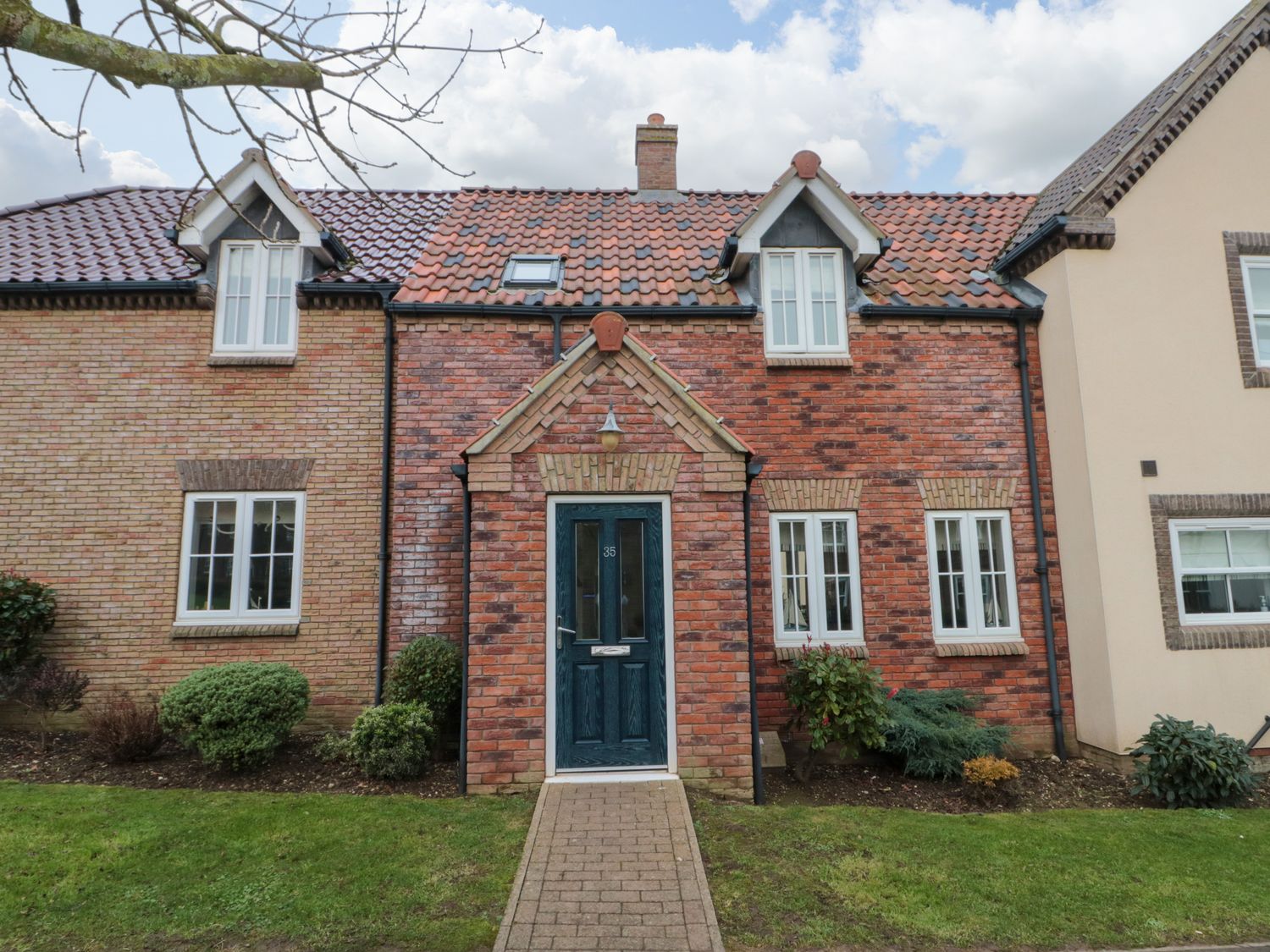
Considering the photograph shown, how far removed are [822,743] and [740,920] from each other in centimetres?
318

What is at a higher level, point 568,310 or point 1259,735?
point 568,310

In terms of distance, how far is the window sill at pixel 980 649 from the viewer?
9.42 m

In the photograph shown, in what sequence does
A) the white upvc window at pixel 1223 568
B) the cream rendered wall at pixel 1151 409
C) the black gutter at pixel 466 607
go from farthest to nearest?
the white upvc window at pixel 1223 568
the cream rendered wall at pixel 1151 409
the black gutter at pixel 466 607

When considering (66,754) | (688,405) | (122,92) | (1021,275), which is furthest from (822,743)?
(66,754)

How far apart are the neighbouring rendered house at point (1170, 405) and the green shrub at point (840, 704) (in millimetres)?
3192

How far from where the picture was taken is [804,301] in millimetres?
10289


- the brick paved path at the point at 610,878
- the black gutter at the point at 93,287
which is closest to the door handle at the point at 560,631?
the brick paved path at the point at 610,878

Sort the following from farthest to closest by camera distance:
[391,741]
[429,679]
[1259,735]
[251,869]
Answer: [1259,735]
[429,679]
[391,741]
[251,869]

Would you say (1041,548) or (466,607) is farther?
(1041,548)

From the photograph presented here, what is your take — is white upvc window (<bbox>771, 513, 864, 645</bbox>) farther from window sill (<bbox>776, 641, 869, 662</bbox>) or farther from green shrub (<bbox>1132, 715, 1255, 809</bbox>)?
green shrub (<bbox>1132, 715, 1255, 809</bbox>)

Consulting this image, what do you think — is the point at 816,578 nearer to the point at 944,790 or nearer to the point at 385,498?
the point at 944,790

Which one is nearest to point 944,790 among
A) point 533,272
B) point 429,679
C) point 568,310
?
point 429,679

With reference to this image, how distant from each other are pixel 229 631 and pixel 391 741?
316cm

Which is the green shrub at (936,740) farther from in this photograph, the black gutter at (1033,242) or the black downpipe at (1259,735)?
the black gutter at (1033,242)
